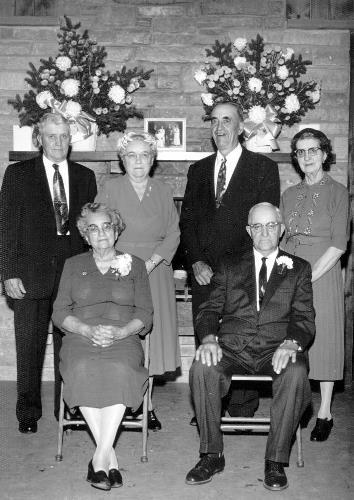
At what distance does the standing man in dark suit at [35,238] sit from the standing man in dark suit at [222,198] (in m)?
0.67

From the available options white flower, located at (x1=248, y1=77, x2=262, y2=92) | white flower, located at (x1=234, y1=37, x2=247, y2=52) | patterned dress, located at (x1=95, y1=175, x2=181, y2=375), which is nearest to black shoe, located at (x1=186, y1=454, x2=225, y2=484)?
patterned dress, located at (x1=95, y1=175, x2=181, y2=375)

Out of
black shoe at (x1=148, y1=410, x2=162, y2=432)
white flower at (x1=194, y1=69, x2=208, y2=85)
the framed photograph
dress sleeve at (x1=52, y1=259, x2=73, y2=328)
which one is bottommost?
black shoe at (x1=148, y1=410, x2=162, y2=432)

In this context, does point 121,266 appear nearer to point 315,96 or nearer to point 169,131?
point 169,131

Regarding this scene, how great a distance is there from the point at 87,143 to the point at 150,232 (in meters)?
1.35

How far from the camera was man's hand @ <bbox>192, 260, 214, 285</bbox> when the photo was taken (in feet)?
11.8

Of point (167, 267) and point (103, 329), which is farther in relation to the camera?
point (167, 267)

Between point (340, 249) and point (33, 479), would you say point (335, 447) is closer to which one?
point (340, 249)

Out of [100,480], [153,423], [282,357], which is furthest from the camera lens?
[153,423]

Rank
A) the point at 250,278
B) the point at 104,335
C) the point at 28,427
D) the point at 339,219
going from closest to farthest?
the point at 104,335
the point at 250,278
the point at 339,219
the point at 28,427

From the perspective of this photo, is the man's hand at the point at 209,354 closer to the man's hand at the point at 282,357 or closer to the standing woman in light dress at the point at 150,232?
the man's hand at the point at 282,357

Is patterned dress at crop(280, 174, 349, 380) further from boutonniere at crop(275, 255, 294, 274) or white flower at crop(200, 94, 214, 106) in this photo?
white flower at crop(200, 94, 214, 106)

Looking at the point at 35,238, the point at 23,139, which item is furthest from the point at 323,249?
the point at 23,139

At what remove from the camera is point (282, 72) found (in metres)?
4.48

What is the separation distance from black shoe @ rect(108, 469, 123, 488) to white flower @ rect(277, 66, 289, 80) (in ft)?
9.47
